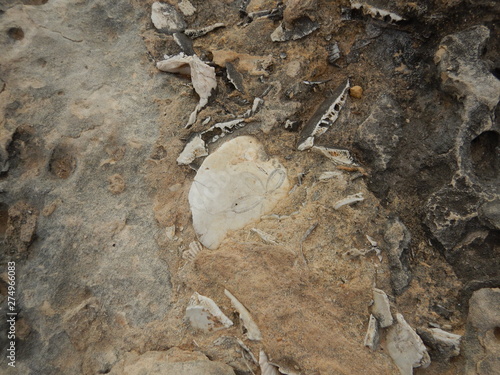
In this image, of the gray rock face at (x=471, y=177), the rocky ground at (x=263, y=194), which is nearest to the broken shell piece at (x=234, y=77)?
the rocky ground at (x=263, y=194)

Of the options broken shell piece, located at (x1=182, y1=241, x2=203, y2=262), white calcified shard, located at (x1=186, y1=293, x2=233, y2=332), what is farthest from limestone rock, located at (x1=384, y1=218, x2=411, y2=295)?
broken shell piece, located at (x1=182, y1=241, x2=203, y2=262)

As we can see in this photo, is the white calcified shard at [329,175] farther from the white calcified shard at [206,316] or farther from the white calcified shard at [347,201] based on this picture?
the white calcified shard at [206,316]

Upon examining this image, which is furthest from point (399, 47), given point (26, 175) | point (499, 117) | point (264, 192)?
point (26, 175)

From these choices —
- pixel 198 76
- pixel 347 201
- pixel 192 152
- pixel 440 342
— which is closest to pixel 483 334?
pixel 440 342

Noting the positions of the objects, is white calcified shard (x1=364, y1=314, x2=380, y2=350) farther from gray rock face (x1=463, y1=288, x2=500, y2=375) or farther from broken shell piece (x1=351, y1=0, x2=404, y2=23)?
broken shell piece (x1=351, y1=0, x2=404, y2=23)

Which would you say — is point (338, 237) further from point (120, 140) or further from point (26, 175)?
point (26, 175)

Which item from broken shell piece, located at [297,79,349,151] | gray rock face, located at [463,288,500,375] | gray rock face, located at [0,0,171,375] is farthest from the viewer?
broken shell piece, located at [297,79,349,151]

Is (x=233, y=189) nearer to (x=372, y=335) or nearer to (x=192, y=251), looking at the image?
(x=192, y=251)
